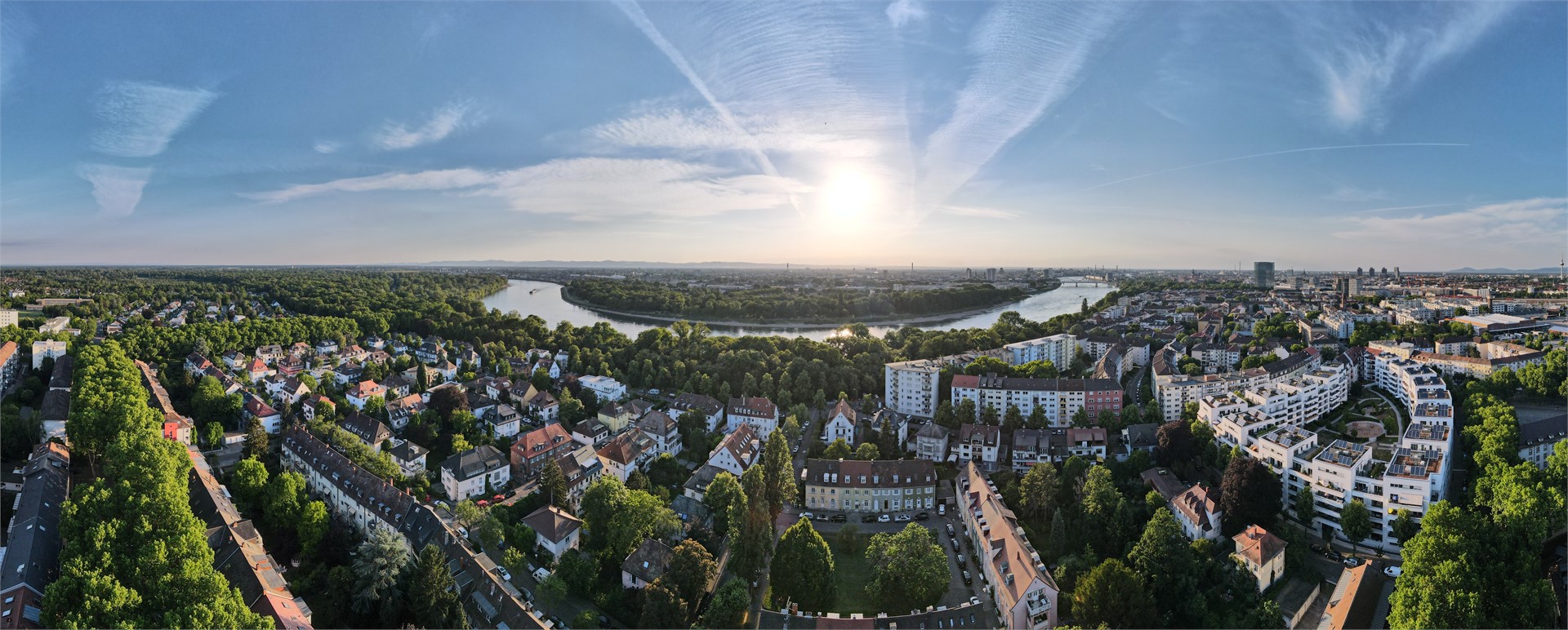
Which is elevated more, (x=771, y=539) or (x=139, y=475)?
(x=139, y=475)

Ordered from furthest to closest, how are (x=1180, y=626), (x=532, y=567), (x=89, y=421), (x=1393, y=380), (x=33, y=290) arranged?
1. (x=33, y=290)
2. (x=1393, y=380)
3. (x=89, y=421)
4. (x=532, y=567)
5. (x=1180, y=626)

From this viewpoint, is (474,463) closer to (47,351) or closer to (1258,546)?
(1258,546)

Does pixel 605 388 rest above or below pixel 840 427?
above

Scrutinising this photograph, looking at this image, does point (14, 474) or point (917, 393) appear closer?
point (14, 474)

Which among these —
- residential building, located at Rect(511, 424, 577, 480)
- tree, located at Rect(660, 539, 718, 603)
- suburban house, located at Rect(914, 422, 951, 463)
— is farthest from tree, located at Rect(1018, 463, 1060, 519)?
residential building, located at Rect(511, 424, 577, 480)

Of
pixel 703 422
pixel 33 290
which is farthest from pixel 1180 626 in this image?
pixel 33 290

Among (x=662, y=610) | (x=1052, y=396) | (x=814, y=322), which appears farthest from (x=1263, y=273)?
(x=662, y=610)

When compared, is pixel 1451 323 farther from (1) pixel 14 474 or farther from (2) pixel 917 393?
(1) pixel 14 474
